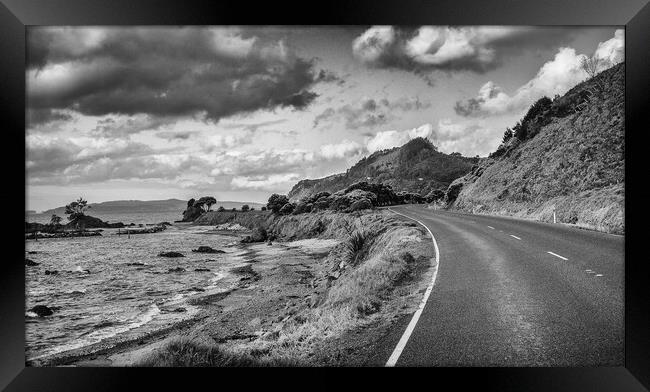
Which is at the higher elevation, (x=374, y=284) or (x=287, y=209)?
(x=287, y=209)

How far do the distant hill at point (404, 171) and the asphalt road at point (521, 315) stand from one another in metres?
9.11

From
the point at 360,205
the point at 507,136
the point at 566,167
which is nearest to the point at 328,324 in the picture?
the point at 360,205

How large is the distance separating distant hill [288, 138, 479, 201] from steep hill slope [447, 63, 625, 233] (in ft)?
9.94

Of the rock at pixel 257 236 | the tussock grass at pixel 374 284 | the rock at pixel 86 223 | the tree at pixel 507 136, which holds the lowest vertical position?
the rock at pixel 257 236

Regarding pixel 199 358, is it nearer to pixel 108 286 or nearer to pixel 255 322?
pixel 255 322

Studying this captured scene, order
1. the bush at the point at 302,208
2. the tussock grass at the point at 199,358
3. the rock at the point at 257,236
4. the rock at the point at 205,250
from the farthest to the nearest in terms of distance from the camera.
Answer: the rock at the point at 257,236 → the bush at the point at 302,208 → the rock at the point at 205,250 → the tussock grass at the point at 199,358

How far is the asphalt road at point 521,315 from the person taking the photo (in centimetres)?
586

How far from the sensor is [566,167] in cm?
3017

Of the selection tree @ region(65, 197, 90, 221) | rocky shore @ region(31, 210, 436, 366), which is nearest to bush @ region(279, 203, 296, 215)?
rocky shore @ region(31, 210, 436, 366)

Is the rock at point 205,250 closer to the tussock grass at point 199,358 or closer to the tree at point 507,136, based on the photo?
the tussock grass at point 199,358

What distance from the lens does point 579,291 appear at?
26.7 ft
